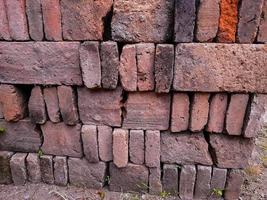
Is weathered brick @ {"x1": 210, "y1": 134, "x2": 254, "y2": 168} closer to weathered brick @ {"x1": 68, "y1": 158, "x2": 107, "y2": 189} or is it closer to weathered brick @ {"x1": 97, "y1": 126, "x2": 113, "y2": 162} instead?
weathered brick @ {"x1": 97, "y1": 126, "x2": 113, "y2": 162}

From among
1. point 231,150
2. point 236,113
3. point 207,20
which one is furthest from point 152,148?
point 207,20

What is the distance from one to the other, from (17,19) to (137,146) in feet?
5.65

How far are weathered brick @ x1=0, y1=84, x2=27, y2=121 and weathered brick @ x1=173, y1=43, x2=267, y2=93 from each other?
165 centimetres

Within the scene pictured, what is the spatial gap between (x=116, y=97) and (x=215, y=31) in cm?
112

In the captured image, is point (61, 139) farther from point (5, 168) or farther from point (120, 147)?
point (5, 168)

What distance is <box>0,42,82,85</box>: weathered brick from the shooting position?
2.72 m

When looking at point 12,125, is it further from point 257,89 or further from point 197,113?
point 257,89

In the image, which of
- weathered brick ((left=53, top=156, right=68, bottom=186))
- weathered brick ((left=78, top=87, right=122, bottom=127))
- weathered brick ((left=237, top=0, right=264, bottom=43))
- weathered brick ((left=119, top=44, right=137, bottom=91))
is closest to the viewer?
weathered brick ((left=237, top=0, right=264, bottom=43))

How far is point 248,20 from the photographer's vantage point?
96.5 inches

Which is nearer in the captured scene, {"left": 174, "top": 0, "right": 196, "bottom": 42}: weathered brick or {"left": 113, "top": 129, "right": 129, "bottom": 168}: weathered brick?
{"left": 174, "top": 0, "right": 196, "bottom": 42}: weathered brick

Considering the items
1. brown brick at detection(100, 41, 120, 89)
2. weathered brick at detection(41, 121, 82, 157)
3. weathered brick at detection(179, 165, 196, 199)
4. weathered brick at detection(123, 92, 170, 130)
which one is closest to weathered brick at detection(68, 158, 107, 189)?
weathered brick at detection(41, 121, 82, 157)

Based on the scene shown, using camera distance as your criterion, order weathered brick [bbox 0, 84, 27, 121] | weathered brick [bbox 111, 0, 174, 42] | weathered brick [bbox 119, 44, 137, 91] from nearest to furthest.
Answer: weathered brick [bbox 111, 0, 174, 42]
weathered brick [bbox 119, 44, 137, 91]
weathered brick [bbox 0, 84, 27, 121]

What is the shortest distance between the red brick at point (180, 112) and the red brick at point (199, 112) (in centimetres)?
6

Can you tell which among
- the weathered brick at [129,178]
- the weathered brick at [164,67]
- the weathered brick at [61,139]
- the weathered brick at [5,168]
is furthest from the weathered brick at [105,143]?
the weathered brick at [5,168]
